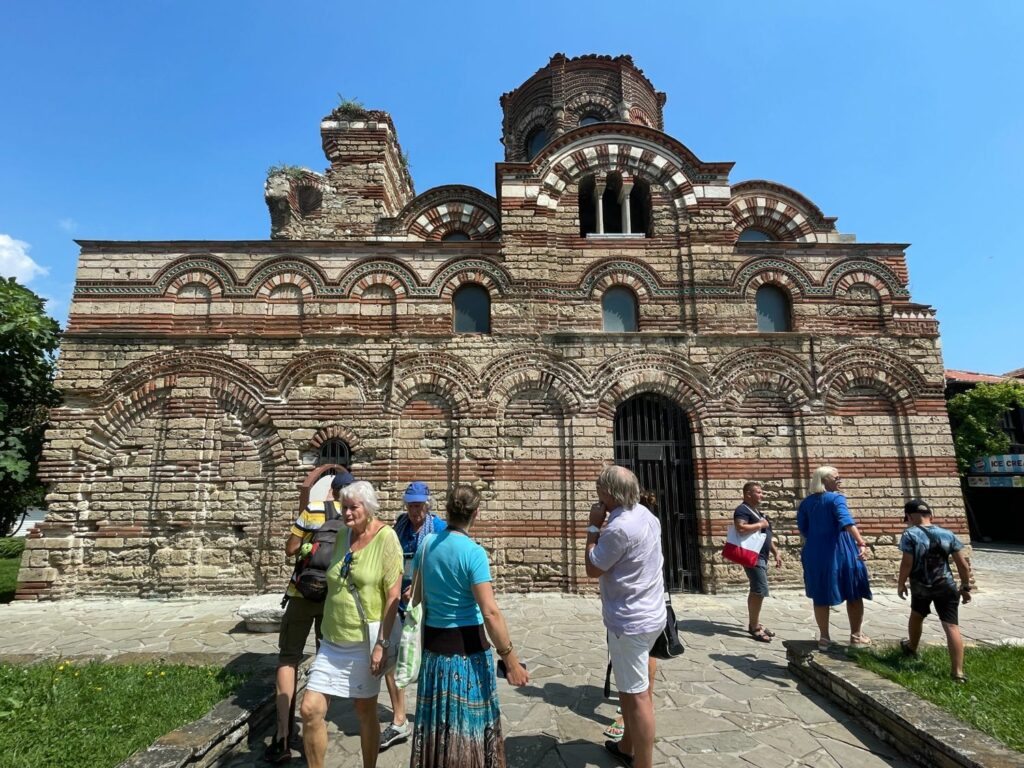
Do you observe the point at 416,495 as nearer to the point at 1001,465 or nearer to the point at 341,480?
the point at 341,480

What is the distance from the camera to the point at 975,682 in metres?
4.36

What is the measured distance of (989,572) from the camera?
11.0 m

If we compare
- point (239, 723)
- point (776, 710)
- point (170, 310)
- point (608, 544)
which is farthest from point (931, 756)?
point (170, 310)

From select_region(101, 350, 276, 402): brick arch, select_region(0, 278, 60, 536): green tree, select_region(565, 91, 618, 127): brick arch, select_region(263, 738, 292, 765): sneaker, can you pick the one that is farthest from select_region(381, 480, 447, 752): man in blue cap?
select_region(565, 91, 618, 127): brick arch

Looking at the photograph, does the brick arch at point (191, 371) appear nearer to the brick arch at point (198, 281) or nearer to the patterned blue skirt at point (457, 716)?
the brick arch at point (198, 281)

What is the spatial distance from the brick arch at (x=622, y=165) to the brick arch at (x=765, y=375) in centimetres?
309

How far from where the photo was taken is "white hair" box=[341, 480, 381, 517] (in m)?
3.18

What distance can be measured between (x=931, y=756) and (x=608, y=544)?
2502 mm

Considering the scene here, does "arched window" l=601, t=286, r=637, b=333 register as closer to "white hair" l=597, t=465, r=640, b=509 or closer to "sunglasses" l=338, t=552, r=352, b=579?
"white hair" l=597, t=465, r=640, b=509

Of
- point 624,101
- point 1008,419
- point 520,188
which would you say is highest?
point 624,101

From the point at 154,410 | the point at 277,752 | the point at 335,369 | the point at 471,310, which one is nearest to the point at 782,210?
the point at 471,310

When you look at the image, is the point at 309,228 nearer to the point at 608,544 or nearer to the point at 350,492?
the point at 350,492

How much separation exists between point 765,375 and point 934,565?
5209mm

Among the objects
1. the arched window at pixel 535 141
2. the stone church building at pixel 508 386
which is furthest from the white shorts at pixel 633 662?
the arched window at pixel 535 141
